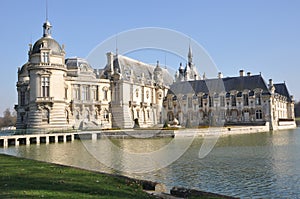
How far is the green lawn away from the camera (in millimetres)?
8469

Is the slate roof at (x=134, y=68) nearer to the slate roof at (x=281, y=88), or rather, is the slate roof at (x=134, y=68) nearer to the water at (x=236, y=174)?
the slate roof at (x=281, y=88)

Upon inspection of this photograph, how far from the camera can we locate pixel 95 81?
2197 inches

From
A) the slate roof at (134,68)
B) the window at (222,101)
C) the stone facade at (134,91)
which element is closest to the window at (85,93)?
the stone facade at (134,91)

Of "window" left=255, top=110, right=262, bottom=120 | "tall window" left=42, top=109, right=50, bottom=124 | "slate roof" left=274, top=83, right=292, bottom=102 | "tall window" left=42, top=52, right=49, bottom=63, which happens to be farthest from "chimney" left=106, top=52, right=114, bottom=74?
"slate roof" left=274, top=83, right=292, bottom=102

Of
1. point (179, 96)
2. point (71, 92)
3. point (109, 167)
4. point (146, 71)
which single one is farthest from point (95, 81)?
point (109, 167)

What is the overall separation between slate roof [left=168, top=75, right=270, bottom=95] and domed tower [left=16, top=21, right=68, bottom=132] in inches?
1274

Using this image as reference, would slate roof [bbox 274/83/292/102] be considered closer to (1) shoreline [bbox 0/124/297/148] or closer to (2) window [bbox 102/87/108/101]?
(1) shoreline [bbox 0/124/297/148]

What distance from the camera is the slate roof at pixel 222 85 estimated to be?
65.9 m

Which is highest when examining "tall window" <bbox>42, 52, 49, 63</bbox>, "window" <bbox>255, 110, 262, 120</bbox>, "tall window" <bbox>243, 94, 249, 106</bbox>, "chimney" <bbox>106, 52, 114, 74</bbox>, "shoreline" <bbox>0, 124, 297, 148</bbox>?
"chimney" <bbox>106, 52, 114, 74</bbox>

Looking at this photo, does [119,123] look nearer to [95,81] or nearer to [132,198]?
[95,81]

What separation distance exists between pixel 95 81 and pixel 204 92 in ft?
86.1

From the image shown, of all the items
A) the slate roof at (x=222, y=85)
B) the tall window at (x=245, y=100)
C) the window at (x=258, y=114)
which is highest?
the slate roof at (x=222, y=85)

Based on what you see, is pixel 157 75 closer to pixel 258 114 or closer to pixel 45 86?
pixel 258 114

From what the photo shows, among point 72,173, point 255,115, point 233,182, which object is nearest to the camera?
point 72,173
